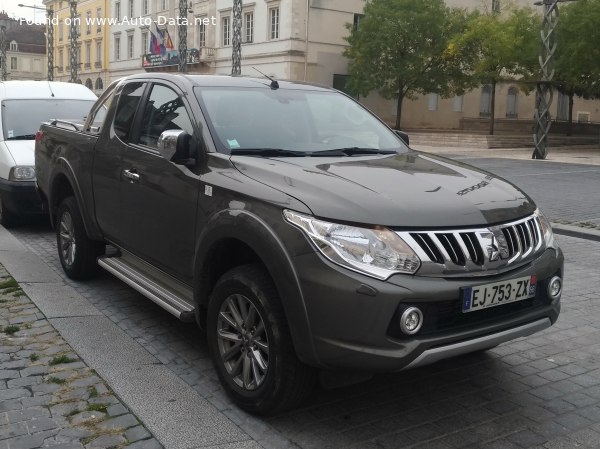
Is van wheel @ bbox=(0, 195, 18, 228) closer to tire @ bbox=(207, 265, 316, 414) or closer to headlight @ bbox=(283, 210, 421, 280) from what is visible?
tire @ bbox=(207, 265, 316, 414)

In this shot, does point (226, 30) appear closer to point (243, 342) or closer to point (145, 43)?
point (145, 43)

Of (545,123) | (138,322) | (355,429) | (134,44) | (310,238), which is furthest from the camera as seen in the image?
(134,44)

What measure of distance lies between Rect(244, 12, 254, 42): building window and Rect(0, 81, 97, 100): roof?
3950 centimetres

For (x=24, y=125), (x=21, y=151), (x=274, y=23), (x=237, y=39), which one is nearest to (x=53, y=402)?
(x=21, y=151)

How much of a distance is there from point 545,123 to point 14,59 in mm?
97189

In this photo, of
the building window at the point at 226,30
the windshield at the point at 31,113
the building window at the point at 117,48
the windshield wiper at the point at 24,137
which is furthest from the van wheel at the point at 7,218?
the building window at the point at 117,48

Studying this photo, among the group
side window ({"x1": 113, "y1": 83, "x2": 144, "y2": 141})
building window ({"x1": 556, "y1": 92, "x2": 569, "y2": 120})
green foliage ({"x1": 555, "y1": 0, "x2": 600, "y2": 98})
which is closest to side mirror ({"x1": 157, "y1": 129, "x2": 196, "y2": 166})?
side window ({"x1": 113, "y1": 83, "x2": 144, "y2": 141})

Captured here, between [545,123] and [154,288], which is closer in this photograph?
[154,288]

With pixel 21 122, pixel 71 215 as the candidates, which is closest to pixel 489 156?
pixel 21 122

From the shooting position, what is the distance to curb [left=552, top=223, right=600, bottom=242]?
925 cm

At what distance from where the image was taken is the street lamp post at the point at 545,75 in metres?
24.2

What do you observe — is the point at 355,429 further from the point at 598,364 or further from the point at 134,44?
the point at 134,44

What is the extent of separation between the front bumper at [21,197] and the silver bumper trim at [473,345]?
6.58 metres

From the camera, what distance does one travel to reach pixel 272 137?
4.61 m
